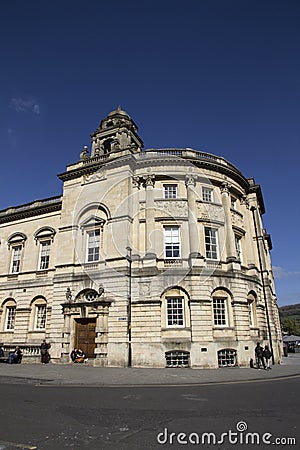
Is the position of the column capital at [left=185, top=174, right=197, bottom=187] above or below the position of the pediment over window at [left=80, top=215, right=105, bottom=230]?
above

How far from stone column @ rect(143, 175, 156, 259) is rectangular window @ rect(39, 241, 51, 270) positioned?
10.5 m

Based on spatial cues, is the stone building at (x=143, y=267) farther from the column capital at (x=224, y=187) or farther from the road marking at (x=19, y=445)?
the road marking at (x=19, y=445)

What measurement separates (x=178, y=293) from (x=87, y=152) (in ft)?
53.8

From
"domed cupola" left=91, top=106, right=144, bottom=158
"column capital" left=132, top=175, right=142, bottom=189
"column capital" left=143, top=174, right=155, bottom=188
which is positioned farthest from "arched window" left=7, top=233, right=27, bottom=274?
"column capital" left=143, top=174, right=155, bottom=188

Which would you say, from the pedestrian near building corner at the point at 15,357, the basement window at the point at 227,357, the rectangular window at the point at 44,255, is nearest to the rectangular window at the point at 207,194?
the basement window at the point at 227,357

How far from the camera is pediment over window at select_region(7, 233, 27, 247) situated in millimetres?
29797

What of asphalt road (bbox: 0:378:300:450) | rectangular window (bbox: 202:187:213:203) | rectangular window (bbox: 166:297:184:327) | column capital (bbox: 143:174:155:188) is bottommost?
asphalt road (bbox: 0:378:300:450)

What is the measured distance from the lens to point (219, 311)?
2223 centimetres

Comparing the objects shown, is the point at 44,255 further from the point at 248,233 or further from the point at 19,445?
the point at 19,445

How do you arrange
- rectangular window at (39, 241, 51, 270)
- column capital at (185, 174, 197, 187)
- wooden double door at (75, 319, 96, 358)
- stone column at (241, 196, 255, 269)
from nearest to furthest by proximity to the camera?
wooden double door at (75, 319, 96, 358) → column capital at (185, 174, 197, 187) → stone column at (241, 196, 255, 269) → rectangular window at (39, 241, 51, 270)

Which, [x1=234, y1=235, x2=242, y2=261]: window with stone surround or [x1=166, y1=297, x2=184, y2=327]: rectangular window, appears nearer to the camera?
[x1=166, y1=297, x2=184, y2=327]: rectangular window

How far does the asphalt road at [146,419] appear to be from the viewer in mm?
5625

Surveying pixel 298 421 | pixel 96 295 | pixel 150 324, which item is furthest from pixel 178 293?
pixel 298 421

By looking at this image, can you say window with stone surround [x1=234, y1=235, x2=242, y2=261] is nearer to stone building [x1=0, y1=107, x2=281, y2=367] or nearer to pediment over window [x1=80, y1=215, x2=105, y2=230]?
stone building [x1=0, y1=107, x2=281, y2=367]
